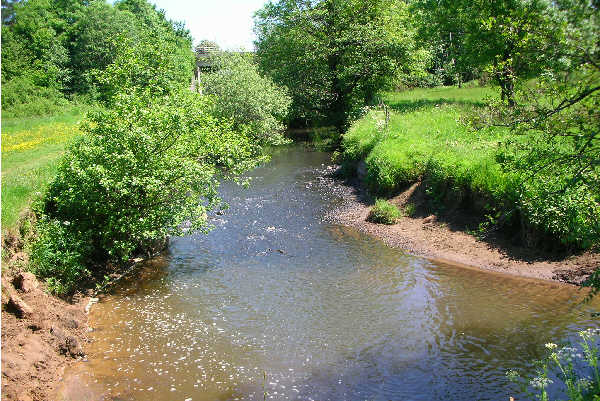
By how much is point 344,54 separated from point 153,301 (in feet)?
83.7

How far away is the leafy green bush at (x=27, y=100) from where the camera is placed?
1344 inches

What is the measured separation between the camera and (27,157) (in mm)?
16453

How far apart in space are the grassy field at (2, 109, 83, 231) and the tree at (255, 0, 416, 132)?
50.4ft

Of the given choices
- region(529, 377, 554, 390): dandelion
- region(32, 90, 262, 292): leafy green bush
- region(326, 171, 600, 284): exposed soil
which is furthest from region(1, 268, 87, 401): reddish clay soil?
region(326, 171, 600, 284): exposed soil

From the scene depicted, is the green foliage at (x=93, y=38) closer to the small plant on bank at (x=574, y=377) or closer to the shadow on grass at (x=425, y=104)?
the shadow on grass at (x=425, y=104)

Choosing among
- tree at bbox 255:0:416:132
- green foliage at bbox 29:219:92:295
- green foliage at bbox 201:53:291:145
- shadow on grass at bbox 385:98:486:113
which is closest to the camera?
green foliage at bbox 29:219:92:295

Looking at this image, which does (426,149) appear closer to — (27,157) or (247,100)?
(247,100)

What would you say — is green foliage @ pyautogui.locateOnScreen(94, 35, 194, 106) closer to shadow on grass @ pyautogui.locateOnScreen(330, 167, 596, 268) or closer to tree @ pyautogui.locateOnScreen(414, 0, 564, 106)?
shadow on grass @ pyautogui.locateOnScreen(330, 167, 596, 268)

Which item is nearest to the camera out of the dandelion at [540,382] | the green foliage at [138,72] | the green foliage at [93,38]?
the dandelion at [540,382]

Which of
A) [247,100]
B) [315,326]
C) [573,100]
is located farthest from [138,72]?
[247,100]

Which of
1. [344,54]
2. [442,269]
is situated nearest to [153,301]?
[442,269]

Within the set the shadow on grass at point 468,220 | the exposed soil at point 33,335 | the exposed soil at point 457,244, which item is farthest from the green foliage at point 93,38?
the exposed soil at point 33,335

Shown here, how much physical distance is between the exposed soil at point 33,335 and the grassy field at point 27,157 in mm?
Result: 1407

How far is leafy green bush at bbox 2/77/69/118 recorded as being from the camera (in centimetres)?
3412
